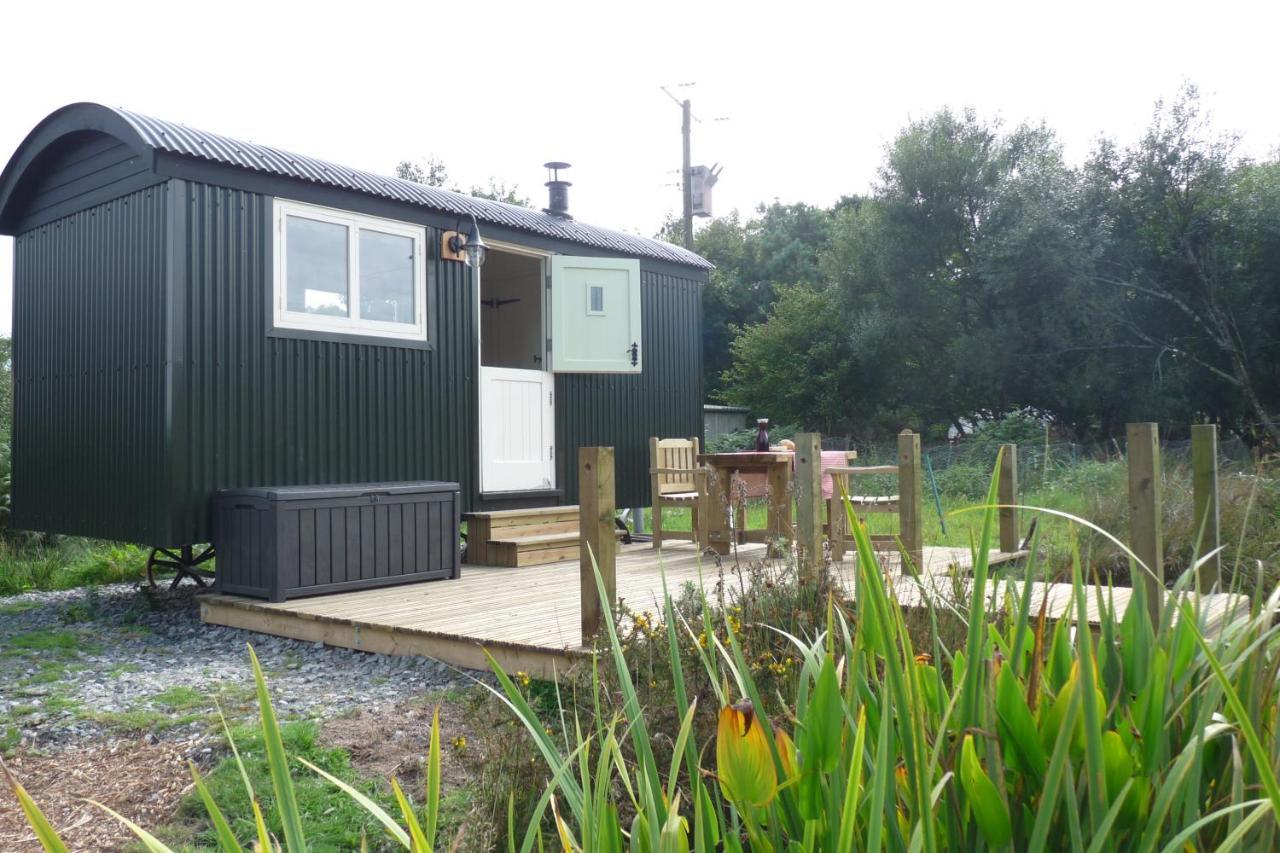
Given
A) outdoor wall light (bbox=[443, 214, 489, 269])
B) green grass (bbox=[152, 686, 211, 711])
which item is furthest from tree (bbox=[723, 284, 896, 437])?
green grass (bbox=[152, 686, 211, 711])

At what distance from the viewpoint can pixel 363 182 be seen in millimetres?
6676

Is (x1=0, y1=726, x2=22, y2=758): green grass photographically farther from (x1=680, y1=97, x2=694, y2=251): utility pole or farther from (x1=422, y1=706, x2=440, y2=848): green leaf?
(x1=680, y1=97, x2=694, y2=251): utility pole

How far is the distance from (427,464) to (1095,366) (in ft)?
42.3

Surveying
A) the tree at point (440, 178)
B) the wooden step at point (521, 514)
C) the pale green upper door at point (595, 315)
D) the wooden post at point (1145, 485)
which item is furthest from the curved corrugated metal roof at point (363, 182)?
the tree at point (440, 178)

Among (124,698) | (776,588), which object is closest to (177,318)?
(124,698)

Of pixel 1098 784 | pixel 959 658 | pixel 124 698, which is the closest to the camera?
pixel 1098 784

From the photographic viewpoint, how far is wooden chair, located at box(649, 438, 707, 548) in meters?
6.64

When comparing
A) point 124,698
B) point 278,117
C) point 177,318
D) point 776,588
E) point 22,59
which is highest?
point 278,117

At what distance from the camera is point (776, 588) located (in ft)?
11.0

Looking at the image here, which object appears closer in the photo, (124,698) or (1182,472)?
(124,698)

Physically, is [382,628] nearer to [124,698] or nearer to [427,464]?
[124,698]

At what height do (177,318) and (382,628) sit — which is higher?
(177,318)

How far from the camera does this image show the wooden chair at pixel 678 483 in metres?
6.64

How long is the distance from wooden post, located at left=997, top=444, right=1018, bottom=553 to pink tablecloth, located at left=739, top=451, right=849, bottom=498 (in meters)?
1.00
